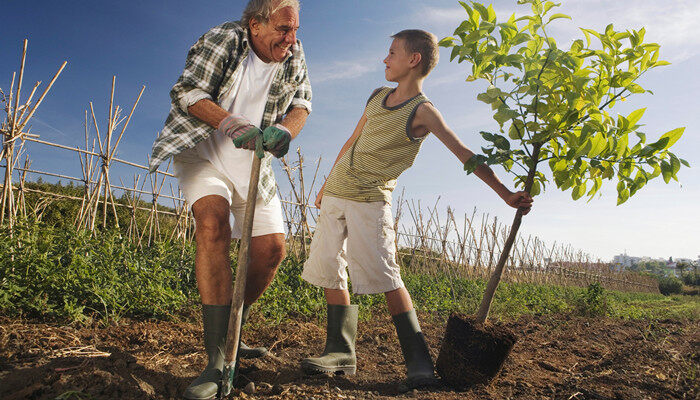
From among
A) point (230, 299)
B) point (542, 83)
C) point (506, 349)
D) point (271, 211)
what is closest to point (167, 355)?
point (230, 299)

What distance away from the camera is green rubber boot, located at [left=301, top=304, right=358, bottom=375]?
7.22 ft

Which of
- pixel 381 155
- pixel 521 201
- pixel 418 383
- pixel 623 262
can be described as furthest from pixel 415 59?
pixel 623 262

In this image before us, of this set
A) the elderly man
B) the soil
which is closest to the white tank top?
the elderly man

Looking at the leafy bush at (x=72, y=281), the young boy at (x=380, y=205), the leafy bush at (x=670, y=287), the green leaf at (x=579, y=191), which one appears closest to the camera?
the young boy at (x=380, y=205)

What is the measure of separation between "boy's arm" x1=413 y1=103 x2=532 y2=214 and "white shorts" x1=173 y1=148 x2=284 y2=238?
87 cm

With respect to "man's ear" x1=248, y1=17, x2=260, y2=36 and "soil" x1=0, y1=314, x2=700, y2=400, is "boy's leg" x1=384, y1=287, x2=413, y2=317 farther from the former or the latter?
"man's ear" x1=248, y1=17, x2=260, y2=36

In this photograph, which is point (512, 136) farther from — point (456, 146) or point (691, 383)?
point (691, 383)

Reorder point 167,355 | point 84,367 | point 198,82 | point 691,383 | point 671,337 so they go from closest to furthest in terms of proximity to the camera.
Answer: point 84,367
point 198,82
point 167,355
point 691,383
point 671,337

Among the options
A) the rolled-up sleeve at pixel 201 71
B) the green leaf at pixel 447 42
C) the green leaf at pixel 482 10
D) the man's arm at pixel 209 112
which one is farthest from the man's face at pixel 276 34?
the green leaf at pixel 482 10

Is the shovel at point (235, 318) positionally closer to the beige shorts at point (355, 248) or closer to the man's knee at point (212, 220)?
the man's knee at point (212, 220)

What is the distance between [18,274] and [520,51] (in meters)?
3.26

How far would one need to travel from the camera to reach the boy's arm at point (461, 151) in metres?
2.05

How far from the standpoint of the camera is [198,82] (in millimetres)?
1981

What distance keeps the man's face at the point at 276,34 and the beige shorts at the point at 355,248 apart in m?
0.79
